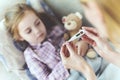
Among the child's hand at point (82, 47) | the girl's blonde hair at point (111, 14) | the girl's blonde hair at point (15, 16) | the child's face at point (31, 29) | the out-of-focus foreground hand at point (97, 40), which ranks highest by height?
the girl's blonde hair at point (111, 14)

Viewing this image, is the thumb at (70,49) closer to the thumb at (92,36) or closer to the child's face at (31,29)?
the thumb at (92,36)

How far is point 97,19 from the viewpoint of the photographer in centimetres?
53

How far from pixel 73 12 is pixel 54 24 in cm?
11

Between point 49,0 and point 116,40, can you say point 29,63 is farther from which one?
point 116,40

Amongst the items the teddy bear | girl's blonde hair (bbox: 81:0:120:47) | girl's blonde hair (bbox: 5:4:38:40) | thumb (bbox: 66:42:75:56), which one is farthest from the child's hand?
girl's blonde hair (bbox: 81:0:120:47)

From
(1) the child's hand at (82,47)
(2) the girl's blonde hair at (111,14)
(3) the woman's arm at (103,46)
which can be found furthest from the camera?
(1) the child's hand at (82,47)

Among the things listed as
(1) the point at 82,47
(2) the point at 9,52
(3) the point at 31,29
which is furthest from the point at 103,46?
(2) the point at 9,52

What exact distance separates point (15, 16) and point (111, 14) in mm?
747

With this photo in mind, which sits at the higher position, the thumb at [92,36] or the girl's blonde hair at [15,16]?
the girl's blonde hair at [15,16]

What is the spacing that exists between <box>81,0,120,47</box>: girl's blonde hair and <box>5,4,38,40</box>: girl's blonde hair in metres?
0.72

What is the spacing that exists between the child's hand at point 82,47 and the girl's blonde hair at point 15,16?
0.84 ft

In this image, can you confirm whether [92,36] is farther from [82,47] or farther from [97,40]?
[82,47]

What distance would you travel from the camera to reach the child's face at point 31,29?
1189 millimetres

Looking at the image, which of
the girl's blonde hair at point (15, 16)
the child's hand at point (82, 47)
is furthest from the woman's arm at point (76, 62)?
the girl's blonde hair at point (15, 16)
